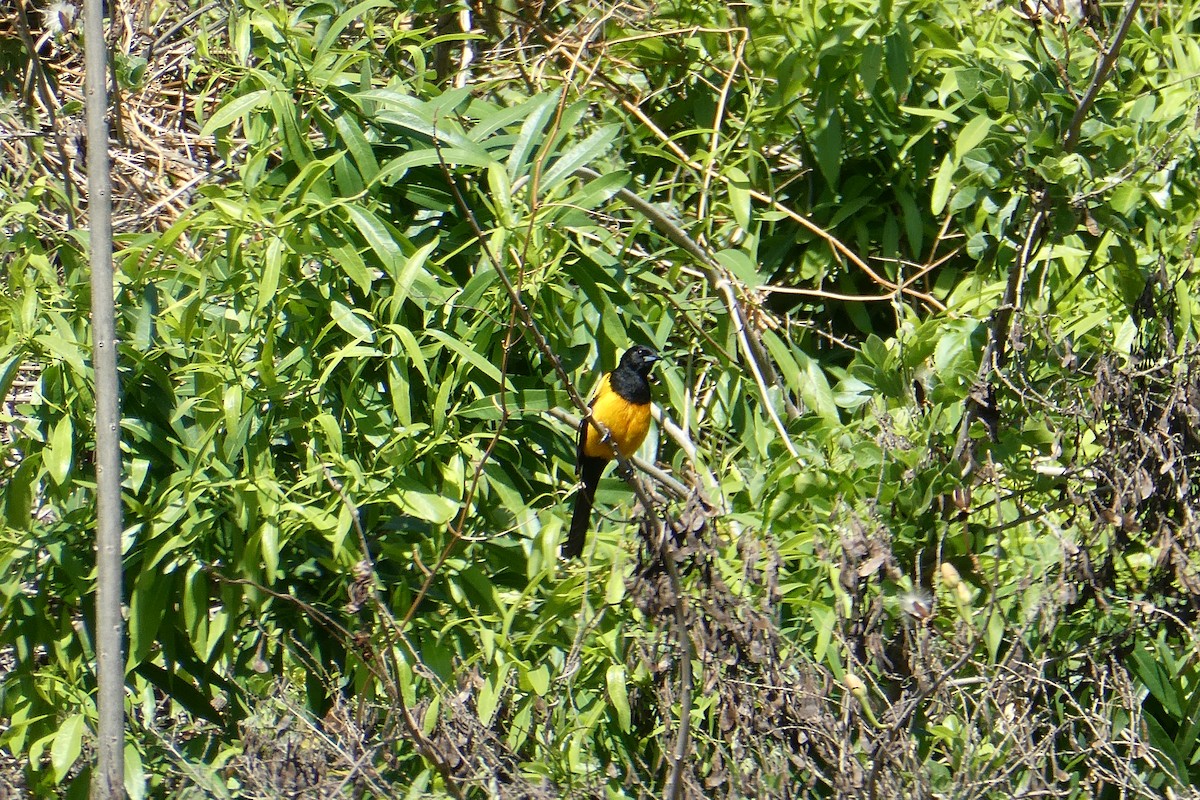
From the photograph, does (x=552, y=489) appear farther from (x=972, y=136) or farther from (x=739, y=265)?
(x=972, y=136)

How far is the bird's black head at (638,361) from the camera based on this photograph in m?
3.83

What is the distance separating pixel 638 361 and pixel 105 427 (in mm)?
2100

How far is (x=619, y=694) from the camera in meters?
2.92

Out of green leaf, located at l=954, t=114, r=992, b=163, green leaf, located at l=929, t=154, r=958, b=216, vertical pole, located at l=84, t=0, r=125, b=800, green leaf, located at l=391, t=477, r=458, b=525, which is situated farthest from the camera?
green leaf, located at l=929, t=154, r=958, b=216

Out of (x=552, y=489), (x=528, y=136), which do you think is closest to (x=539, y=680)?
(x=552, y=489)

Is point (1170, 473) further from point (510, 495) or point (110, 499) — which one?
point (110, 499)

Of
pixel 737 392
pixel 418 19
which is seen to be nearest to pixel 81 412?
pixel 737 392

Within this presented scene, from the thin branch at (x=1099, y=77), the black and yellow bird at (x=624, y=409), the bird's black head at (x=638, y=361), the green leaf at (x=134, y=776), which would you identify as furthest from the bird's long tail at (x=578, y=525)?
the thin branch at (x=1099, y=77)

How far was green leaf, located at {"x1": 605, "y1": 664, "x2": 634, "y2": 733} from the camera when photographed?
9.53 ft

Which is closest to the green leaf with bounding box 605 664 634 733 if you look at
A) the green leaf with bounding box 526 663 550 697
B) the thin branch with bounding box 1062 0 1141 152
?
the green leaf with bounding box 526 663 550 697

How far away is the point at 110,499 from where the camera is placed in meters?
2.04

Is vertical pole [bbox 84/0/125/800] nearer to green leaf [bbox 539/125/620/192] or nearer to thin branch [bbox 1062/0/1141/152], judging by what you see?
green leaf [bbox 539/125/620/192]

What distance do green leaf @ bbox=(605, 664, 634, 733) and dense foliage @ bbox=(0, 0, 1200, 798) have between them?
0.4 inches

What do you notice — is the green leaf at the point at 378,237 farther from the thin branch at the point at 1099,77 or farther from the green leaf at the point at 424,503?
the thin branch at the point at 1099,77
